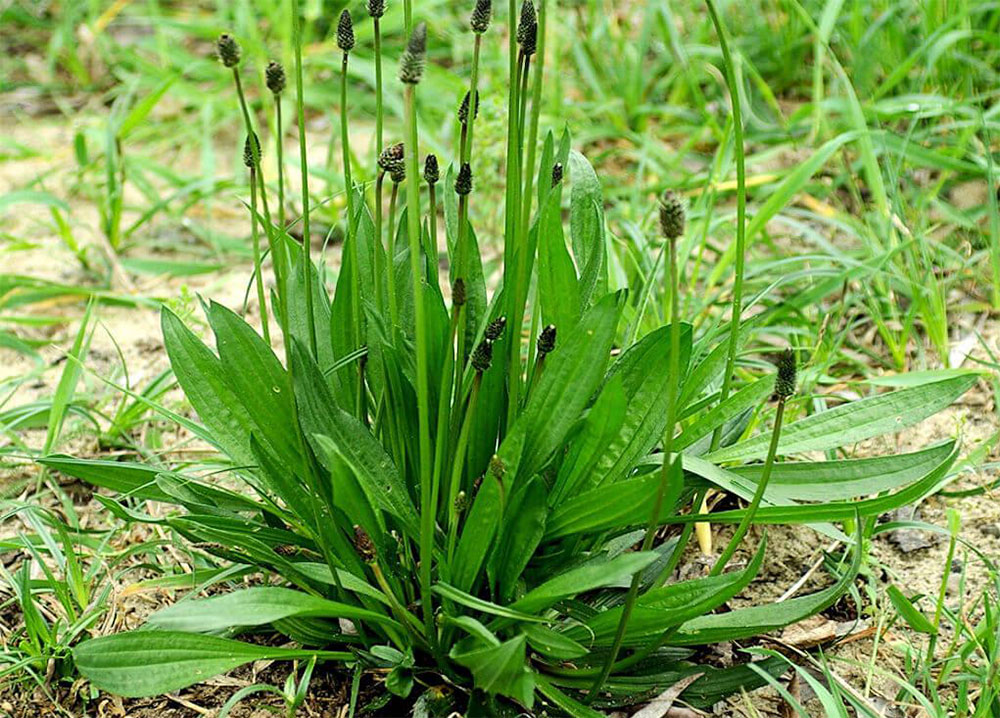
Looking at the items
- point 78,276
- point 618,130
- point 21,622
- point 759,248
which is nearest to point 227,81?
point 78,276

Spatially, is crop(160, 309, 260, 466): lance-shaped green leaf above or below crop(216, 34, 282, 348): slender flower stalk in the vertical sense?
below

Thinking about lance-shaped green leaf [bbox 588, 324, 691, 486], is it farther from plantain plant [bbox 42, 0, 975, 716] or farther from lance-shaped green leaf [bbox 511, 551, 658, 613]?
lance-shaped green leaf [bbox 511, 551, 658, 613]

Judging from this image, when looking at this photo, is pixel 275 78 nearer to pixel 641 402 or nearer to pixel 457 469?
pixel 457 469

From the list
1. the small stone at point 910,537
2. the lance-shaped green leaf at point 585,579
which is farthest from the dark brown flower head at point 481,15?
the small stone at point 910,537

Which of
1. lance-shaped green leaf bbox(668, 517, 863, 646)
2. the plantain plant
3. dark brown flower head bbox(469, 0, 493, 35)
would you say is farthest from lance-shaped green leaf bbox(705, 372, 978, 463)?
dark brown flower head bbox(469, 0, 493, 35)

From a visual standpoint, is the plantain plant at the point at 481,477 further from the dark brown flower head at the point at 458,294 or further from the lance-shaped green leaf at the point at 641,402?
the dark brown flower head at the point at 458,294

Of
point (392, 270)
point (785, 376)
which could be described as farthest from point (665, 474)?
point (392, 270)
